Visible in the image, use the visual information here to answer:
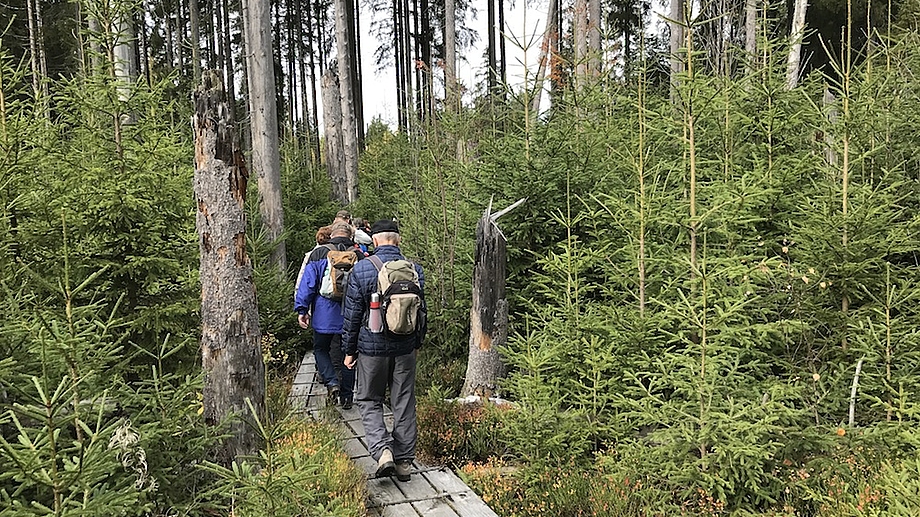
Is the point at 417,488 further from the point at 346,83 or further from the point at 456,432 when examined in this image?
the point at 346,83

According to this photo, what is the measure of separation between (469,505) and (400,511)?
51 centimetres

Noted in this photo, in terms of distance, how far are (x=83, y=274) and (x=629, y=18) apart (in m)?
23.7

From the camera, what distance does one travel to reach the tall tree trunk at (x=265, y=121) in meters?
10.1

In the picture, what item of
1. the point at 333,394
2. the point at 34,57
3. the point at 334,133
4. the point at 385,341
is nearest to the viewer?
the point at 385,341

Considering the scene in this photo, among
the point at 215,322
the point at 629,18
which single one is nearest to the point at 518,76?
the point at 215,322

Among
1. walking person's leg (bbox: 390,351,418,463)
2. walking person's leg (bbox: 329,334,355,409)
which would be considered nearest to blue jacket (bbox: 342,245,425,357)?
walking person's leg (bbox: 390,351,418,463)

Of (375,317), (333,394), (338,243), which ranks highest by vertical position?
(338,243)

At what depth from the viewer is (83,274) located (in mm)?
5121

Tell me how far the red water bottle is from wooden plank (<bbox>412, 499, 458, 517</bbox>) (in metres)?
1.39

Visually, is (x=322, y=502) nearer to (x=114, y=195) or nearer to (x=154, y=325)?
(x=154, y=325)

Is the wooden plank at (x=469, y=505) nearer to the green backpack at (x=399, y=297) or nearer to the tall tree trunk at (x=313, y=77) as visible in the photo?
the green backpack at (x=399, y=297)

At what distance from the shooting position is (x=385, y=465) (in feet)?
16.6

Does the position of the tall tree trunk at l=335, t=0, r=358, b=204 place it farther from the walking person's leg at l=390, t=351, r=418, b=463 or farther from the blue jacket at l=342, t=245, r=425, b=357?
the walking person's leg at l=390, t=351, r=418, b=463

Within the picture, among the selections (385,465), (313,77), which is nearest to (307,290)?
(385,465)
